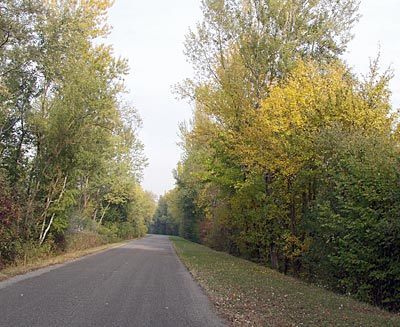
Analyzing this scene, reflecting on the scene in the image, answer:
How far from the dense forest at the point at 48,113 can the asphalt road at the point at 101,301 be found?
4.35 m

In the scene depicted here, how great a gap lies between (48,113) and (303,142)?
11686 millimetres

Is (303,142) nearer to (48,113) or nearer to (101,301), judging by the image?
(101,301)

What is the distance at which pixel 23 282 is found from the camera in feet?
36.8

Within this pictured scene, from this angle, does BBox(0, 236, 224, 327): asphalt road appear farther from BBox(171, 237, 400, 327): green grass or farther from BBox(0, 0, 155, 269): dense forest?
BBox(0, 0, 155, 269): dense forest

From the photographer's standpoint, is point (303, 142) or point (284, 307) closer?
point (284, 307)

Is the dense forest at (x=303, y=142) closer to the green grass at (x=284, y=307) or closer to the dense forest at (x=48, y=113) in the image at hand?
the green grass at (x=284, y=307)

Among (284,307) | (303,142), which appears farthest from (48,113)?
(284,307)

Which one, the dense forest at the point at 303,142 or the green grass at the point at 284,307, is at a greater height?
the dense forest at the point at 303,142

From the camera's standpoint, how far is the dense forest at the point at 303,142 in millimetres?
11078

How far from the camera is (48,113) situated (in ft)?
61.5

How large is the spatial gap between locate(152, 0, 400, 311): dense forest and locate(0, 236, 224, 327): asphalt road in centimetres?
484

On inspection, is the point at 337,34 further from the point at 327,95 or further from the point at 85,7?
the point at 85,7

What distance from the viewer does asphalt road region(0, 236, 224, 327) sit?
23.1 feet

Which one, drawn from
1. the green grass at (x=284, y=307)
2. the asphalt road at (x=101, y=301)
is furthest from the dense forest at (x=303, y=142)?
the asphalt road at (x=101, y=301)
